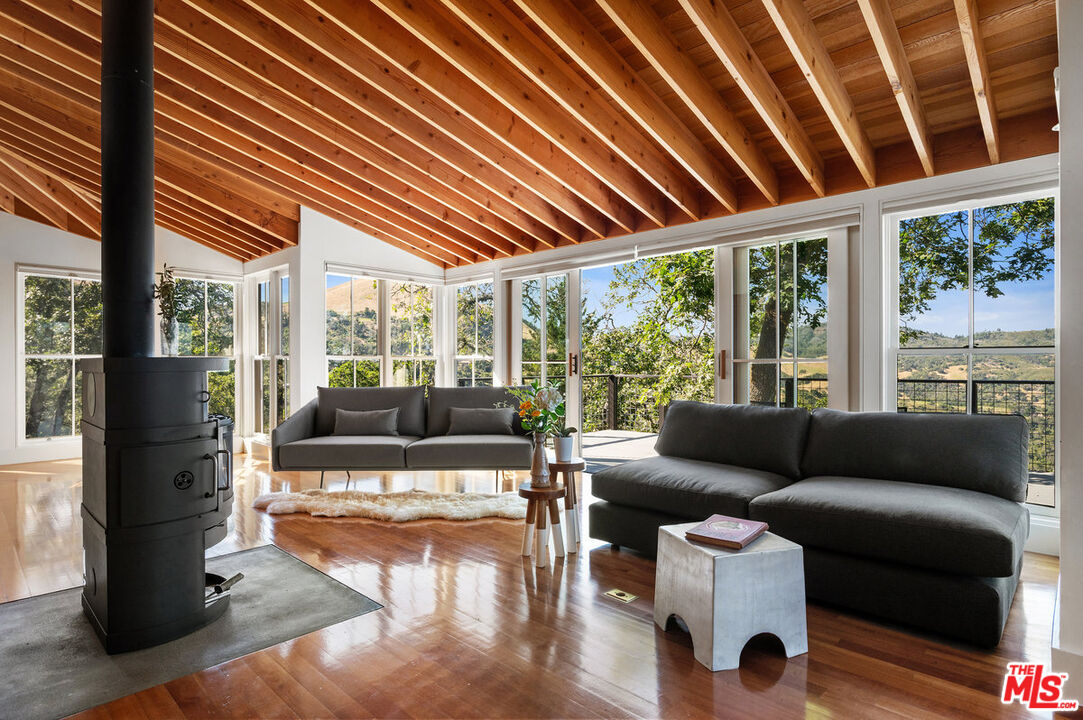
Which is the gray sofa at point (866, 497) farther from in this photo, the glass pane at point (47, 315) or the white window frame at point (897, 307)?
the glass pane at point (47, 315)

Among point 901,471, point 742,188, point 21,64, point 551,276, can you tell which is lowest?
point 901,471

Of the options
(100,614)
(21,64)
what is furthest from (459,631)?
(21,64)

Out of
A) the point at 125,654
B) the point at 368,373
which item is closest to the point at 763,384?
the point at 125,654

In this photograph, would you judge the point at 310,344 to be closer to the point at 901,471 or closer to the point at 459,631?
the point at 459,631

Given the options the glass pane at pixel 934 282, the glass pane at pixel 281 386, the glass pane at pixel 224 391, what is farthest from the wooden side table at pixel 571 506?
the glass pane at pixel 224 391

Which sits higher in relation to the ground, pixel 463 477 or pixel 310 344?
pixel 310 344

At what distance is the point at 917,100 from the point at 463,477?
4.32m

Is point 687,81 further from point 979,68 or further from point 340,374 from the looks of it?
point 340,374

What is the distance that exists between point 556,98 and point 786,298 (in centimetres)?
218

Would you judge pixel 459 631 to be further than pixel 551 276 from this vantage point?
No

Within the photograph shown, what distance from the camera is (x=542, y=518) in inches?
120

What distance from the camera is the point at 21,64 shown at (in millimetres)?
3902

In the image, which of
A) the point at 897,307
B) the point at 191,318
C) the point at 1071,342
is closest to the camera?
the point at 1071,342

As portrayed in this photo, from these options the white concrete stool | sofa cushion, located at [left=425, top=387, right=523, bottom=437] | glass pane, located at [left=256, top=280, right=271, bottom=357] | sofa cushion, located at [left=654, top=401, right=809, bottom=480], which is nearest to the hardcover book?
the white concrete stool
